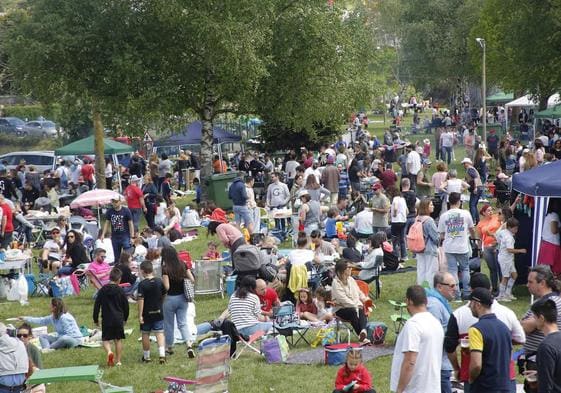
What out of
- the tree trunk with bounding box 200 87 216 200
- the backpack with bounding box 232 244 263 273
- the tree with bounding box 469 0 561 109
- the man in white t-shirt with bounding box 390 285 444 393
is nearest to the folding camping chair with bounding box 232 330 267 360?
the backpack with bounding box 232 244 263 273

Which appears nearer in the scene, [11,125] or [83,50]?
[83,50]

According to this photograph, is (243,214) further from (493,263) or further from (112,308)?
(112,308)

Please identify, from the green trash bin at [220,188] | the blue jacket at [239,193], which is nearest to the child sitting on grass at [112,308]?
the blue jacket at [239,193]

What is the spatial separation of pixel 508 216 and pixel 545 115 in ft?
81.5

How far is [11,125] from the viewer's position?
58.6m

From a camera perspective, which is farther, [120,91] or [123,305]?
[120,91]

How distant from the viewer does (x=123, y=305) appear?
1286 cm

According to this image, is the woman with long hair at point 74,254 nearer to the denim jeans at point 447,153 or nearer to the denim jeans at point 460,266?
the denim jeans at point 460,266

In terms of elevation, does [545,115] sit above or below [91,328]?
above

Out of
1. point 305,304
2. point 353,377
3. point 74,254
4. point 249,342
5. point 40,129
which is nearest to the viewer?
point 353,377

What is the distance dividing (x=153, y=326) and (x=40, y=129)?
47325 millimetres

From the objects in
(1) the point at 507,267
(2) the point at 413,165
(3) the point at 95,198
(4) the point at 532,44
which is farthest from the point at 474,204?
(4) the point at 532,44

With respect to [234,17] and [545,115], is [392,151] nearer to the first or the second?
[545,115]

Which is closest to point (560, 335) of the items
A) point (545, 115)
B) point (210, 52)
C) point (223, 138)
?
point (210, 52)
